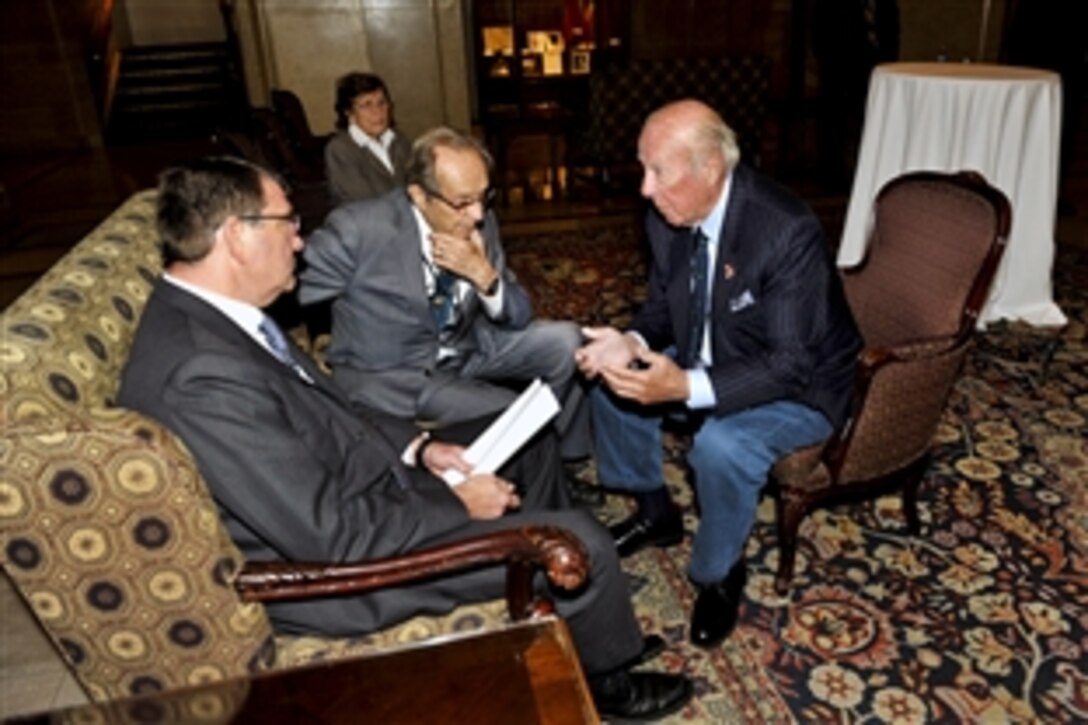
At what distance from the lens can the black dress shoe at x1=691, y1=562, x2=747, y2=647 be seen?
Answer: 2.19m

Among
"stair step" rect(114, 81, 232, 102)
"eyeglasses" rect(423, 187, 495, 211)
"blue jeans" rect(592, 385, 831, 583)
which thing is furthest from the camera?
"stair step" rect(114, 81, 232, 102)

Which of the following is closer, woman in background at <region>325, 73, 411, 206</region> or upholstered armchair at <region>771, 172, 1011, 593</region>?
upholstered armchair at <region>771, 172, 1011, 593</region>

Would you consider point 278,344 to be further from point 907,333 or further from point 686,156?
point 907,333

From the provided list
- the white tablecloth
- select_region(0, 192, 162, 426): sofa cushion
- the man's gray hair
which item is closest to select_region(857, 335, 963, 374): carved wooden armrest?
the man's gray hair

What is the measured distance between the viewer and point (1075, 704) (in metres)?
1.97

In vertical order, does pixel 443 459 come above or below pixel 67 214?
above

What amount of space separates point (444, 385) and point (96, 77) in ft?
34.2

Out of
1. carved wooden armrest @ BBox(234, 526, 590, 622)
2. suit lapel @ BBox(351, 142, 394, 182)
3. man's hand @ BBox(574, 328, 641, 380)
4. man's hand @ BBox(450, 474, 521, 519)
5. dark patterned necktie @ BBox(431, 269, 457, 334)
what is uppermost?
suit lapel @ BBox(351, 142, 394, 182)

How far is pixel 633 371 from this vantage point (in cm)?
207

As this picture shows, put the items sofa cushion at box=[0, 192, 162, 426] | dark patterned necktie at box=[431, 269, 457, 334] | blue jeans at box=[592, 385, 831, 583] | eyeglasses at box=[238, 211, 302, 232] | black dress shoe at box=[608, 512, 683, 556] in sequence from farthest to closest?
black dress shoe at box=[608, 512, 683, 556] → dark patterned necktie at box=[431, 269, 457, 334] → blue jeans at box=[592, 385, 831, 583] → eyeglasses at box=[238, 211, 302, 232] → sofa cushion at box=[0, 192, 162, 426]

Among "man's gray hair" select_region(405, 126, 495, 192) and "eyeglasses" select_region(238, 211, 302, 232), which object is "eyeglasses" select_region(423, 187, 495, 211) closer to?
"man's gray hair" select_region(405, 126, 495, 192)

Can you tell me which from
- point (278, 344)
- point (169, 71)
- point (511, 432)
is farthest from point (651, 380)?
point (169, 71)

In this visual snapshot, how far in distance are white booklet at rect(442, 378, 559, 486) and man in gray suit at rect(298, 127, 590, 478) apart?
0.50 m

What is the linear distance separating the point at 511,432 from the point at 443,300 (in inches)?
27.4
